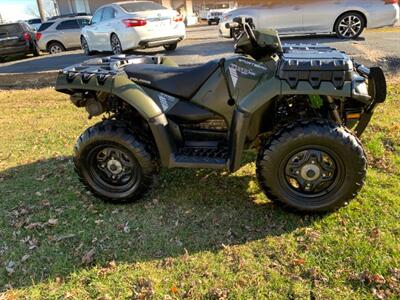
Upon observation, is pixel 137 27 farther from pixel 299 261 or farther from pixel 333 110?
pixel 299 261

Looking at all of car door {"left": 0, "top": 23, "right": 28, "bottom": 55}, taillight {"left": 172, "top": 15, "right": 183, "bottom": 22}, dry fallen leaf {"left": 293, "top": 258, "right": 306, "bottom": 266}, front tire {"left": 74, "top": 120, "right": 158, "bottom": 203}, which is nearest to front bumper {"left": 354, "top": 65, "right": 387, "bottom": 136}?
dry fallen leaf {"left": 293, "top": 258, "right": 306, "bottom": 266}

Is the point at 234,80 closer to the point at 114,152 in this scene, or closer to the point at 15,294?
the point at 114,152

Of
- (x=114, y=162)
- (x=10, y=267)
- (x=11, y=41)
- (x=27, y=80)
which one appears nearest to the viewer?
(x=10, y=267)

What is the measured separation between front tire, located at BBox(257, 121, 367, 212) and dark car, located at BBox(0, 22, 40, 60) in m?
16.2

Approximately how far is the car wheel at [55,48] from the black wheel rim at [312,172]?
1608 centimetres

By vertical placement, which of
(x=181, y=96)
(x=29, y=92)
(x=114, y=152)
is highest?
(x=181, y=96)

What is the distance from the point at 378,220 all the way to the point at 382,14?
888cm

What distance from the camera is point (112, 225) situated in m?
3.45

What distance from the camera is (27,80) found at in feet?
33.1

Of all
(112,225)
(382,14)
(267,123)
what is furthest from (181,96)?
(382,14)

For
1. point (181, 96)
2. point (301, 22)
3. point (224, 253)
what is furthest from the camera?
point (301, 22)

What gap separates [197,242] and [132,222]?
2.21 ft

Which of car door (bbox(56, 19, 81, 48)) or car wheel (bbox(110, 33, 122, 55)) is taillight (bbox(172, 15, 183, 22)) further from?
car door (bbox(56, 19, 81, 48))

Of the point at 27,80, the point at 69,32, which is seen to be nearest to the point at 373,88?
the point at 27,80
